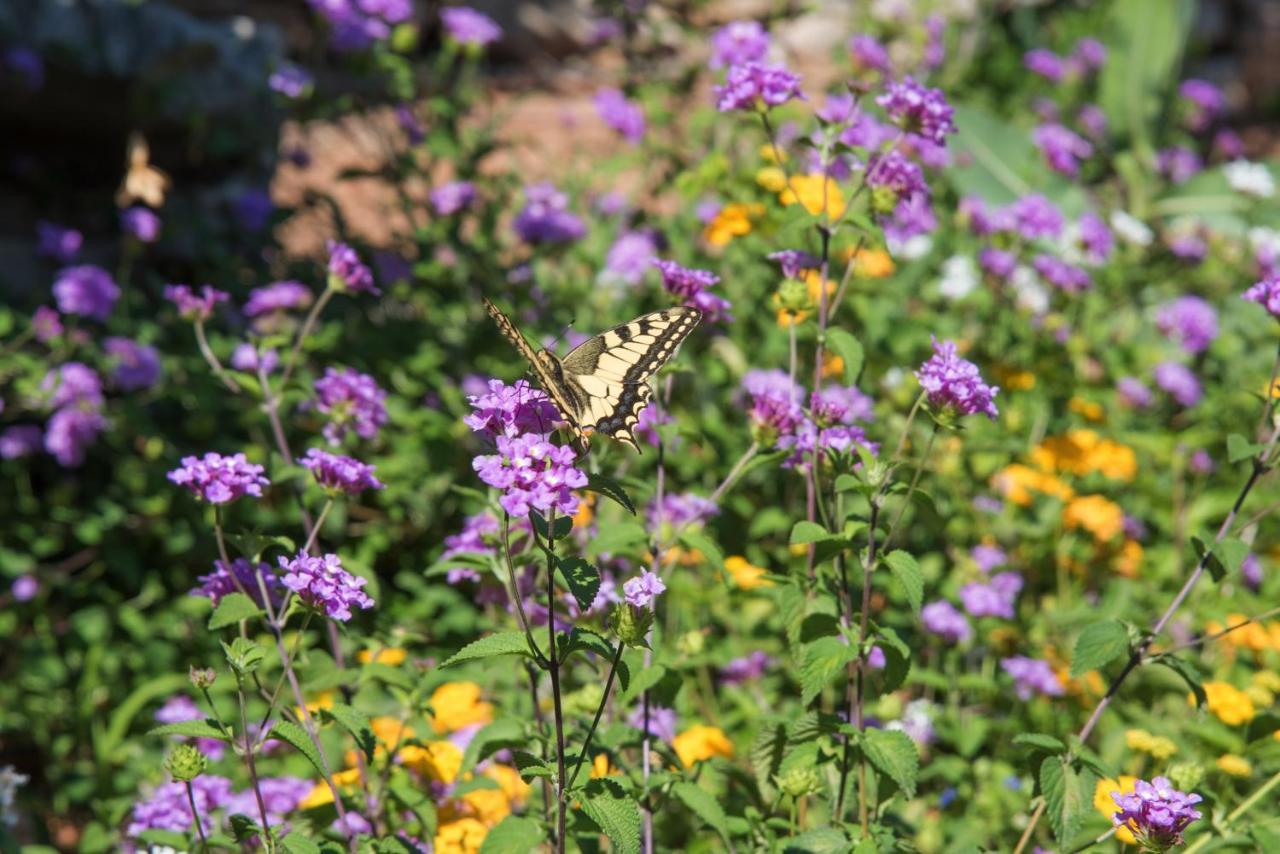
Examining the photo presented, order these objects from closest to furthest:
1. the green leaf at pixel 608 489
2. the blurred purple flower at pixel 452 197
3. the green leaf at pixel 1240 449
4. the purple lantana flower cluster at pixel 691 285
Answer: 1. the green leaf at pixel 608 489
2. the green leaf at pixel 1240 449
3. the purple lantana flower cluster at pixel 691 285
4. the blurred purple flower at pixel 452 197

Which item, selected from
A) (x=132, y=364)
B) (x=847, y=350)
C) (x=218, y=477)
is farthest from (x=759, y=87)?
(x=132, y=364)

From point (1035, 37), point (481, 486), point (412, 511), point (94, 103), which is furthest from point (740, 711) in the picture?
point (1035, 37)

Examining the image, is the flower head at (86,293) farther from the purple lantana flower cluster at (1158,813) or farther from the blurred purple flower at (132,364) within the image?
the purple lantana flower cluster at (1158,813)

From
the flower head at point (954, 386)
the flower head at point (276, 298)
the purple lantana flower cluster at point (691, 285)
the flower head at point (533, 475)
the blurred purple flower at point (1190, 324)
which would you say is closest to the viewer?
the flower head at point (533, 475)

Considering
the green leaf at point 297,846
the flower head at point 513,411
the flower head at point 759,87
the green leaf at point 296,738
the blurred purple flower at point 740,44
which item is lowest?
the green leaf at point 297,846

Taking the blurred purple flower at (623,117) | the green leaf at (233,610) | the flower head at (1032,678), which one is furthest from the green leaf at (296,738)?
the blurred purple flower at (623,117)

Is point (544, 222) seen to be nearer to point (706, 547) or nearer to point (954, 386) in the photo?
point (706, 547)

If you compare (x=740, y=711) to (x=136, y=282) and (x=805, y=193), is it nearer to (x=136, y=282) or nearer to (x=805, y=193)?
(x=805, y=193)

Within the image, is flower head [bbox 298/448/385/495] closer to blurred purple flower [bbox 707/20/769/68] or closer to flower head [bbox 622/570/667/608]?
flower head [bbox 622/570/667/608]
